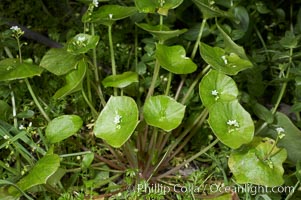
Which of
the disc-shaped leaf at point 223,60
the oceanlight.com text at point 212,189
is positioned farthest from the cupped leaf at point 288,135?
the disc-shaped leaf at point 223,60

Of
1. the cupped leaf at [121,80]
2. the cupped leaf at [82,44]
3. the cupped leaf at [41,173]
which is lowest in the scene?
the cupped leaf at [41,173]

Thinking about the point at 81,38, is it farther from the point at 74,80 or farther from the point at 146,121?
the point at 146,121

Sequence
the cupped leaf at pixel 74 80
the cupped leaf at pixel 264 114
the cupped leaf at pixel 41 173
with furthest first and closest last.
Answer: the cupped leaf at pixel 264 114 → the cupped leaf at pixel 74 80 → the cupped leaf at pixel 41 173

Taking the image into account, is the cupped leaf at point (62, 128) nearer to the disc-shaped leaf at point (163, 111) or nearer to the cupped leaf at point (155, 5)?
the disc-shaped leaf at point (163, 111)

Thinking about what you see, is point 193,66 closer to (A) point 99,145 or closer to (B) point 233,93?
(B) point 233,93

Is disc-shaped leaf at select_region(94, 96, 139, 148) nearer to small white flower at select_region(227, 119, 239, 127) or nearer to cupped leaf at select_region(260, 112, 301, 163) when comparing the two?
small white flower at select_region(227, 119, 239, 127)

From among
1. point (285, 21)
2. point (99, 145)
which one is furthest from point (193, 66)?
point (285, 21)

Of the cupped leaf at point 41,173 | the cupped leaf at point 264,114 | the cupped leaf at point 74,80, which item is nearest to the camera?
the cupped leaf at point 41,173

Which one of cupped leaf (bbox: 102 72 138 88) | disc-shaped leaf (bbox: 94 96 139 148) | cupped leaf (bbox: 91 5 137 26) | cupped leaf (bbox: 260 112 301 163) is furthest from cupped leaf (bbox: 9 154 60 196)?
cupped leaf (bbox: 260 112 301 163)

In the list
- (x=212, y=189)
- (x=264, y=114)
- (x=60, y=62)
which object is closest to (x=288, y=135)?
Result: (x=264, y=114)
